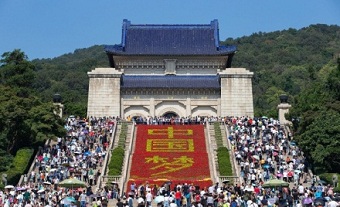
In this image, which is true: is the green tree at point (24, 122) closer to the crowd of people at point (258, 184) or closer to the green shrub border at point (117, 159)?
the green shrub border at point (117, 159)

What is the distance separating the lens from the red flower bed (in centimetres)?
4241

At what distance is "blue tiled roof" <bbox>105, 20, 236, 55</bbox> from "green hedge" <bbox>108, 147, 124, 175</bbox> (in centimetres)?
2308

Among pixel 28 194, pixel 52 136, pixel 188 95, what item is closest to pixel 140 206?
pixel 28 194

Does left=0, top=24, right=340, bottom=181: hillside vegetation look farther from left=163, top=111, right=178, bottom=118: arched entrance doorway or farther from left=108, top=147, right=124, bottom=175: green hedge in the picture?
left=163, top=111, right=178, bottom=118: arched entrance doorway

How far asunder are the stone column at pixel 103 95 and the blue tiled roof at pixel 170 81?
132cm

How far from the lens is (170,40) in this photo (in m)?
71.4

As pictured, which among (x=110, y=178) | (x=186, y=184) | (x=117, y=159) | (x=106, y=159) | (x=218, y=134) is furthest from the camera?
(x=218, y=134)

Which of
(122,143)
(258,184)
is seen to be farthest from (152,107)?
(258,184)

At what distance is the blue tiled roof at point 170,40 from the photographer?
69.0 m

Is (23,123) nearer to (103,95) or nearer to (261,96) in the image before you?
(103,95)

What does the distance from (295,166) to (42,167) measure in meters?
14.6

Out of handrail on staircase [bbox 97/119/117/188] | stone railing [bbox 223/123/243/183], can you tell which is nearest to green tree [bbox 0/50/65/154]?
handrail on staircase [bbox 97/119/117/188]

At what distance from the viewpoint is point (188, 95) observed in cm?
6569

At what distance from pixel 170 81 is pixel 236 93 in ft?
19.9
